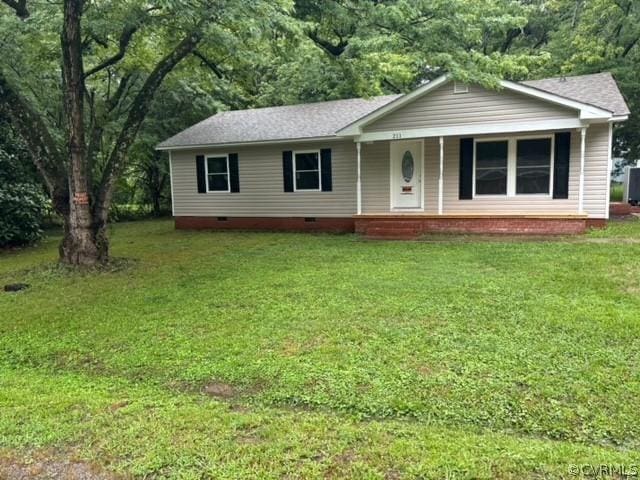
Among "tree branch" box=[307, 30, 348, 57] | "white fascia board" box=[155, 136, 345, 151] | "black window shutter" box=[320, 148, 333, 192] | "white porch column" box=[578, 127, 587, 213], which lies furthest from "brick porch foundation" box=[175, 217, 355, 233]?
"white porch column" box=[578, 127, 587, 213]

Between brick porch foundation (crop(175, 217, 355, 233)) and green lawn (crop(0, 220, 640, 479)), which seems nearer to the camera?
green lawn (crop(0, 220, 640, 479))

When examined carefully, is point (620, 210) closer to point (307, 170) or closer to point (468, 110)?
point (468, 110)

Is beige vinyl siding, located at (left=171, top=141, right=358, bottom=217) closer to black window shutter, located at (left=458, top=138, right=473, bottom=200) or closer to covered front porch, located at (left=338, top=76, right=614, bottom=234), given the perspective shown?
covered front porch, located at (left=338, top=76, right=614, bottom=234)

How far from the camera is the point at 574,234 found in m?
9.70

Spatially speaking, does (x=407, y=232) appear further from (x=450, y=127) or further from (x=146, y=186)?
(x=146, y=186)

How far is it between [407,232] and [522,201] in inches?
105

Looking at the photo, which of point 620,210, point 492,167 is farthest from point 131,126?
point 620,210

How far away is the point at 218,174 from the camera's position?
1405 centimetres

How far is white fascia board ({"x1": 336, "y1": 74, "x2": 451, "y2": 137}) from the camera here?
10586 mm

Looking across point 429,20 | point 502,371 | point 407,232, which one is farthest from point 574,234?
point 502,371

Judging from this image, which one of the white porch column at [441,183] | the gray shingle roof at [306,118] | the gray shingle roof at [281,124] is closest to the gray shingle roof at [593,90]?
the gray shingle roof at [306,118]

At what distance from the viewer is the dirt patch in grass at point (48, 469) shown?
249 centimetres

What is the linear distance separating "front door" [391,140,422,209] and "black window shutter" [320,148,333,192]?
166 centimetres

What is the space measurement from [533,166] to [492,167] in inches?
33.7
